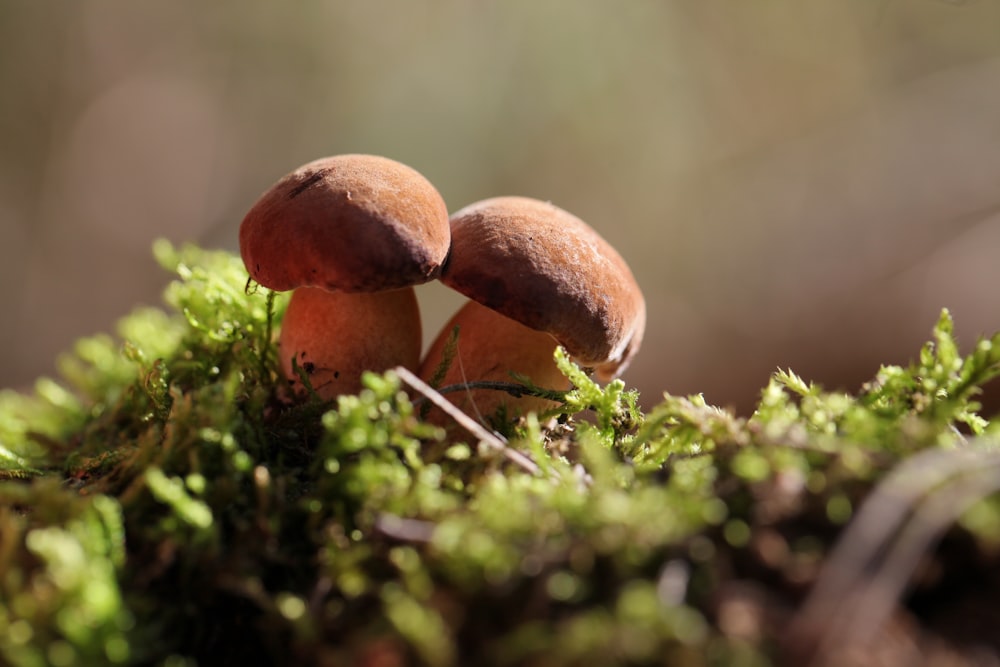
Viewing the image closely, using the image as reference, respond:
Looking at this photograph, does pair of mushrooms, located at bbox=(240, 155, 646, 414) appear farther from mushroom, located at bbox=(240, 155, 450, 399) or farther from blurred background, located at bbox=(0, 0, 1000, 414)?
blurred background, located at bbox=(0, 0, 1000, 414)

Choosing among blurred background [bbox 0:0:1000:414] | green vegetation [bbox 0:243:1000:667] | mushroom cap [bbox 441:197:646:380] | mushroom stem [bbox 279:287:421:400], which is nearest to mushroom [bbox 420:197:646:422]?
mushroom cap [bbox 441:197:646:380]

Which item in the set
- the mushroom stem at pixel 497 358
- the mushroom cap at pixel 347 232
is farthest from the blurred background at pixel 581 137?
the mushroom cap at pixel 347 232

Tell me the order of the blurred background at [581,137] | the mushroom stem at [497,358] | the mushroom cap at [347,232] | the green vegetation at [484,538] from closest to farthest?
the green vegetation at [484,538]
the mushroom cap at [347,232]
the mushroom stem at [497,358]
the blurred background at [581,137]

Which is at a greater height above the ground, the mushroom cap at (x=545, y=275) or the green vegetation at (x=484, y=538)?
the mushroom cap at (x=545, y=275)

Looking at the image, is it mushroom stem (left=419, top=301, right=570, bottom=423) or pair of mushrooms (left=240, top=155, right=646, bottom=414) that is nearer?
pair of mushrooms (left=240, top=155, right=646, bottom=414)

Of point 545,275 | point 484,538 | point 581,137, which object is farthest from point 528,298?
point 581,137

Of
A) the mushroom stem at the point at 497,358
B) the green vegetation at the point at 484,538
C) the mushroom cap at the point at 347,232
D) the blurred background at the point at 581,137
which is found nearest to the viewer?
the green vegetation at the point at 484,538

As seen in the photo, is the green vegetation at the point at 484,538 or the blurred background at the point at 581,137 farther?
the blurred background at the point at 581,137

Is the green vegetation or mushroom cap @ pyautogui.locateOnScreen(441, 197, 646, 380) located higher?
mushroom cap @ pyautogui.locateOnScreen(441, 197, 646, 380)

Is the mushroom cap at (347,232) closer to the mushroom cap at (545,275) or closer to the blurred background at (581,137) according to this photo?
the mushroom cap at (545,275)
